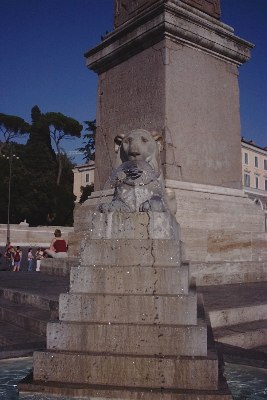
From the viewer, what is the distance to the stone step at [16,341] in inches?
129

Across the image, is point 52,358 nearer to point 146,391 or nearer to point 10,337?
point 146,391

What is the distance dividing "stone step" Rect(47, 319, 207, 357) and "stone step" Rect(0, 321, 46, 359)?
0.59 m

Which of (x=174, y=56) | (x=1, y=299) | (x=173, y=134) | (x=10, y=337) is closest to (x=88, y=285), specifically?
(x=10, y=337)

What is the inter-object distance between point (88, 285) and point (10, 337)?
150 centimetres

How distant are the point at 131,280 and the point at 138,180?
1.28m

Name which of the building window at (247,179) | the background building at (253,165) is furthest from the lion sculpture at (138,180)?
the building window at (247,179)

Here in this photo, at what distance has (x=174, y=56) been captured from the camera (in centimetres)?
757

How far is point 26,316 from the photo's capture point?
4.46 metres

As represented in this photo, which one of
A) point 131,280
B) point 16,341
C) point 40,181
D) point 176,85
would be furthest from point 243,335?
point 40,181

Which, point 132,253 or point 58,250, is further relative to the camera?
point 58,250

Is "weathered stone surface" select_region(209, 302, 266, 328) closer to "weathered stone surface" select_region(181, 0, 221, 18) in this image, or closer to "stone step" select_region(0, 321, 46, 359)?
"stone step" select_region(0, 321, 46, 359)

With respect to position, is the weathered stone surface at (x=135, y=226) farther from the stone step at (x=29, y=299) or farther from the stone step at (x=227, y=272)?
the stone step at (x=227, y=272)

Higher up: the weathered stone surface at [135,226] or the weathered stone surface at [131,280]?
the weathered stone surface at [135,226]

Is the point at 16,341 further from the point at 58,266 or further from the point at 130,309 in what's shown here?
the point at 58,266
